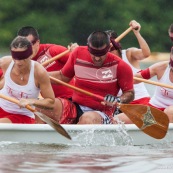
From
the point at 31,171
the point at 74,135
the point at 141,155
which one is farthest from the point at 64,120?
the point at 31,171

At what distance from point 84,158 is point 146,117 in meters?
1.57

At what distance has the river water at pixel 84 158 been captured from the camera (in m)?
8.40

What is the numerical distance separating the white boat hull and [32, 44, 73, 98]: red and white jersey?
94cm

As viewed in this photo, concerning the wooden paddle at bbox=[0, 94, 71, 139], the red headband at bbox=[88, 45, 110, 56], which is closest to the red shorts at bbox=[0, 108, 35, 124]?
the wooden paddle at bbox=[0, 94, 71, 139]

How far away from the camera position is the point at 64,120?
10617 mm

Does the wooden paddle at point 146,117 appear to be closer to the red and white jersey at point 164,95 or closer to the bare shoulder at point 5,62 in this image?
the red and white jersey at point 164,95

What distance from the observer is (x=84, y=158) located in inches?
364

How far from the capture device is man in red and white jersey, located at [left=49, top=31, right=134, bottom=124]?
33.9 feet

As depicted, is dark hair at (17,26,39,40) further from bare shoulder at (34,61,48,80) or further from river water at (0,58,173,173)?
river water at (0,58,173,173)

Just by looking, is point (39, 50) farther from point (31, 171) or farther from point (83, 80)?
point (31, 171)

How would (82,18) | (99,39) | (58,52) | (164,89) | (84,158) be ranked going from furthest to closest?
(82,18) < (58,52) < (164,89) < (99,39) < (84,158)

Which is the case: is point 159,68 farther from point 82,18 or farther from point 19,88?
point 82,18

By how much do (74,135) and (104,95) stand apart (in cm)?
59

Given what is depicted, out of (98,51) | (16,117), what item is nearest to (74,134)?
(16,117)
